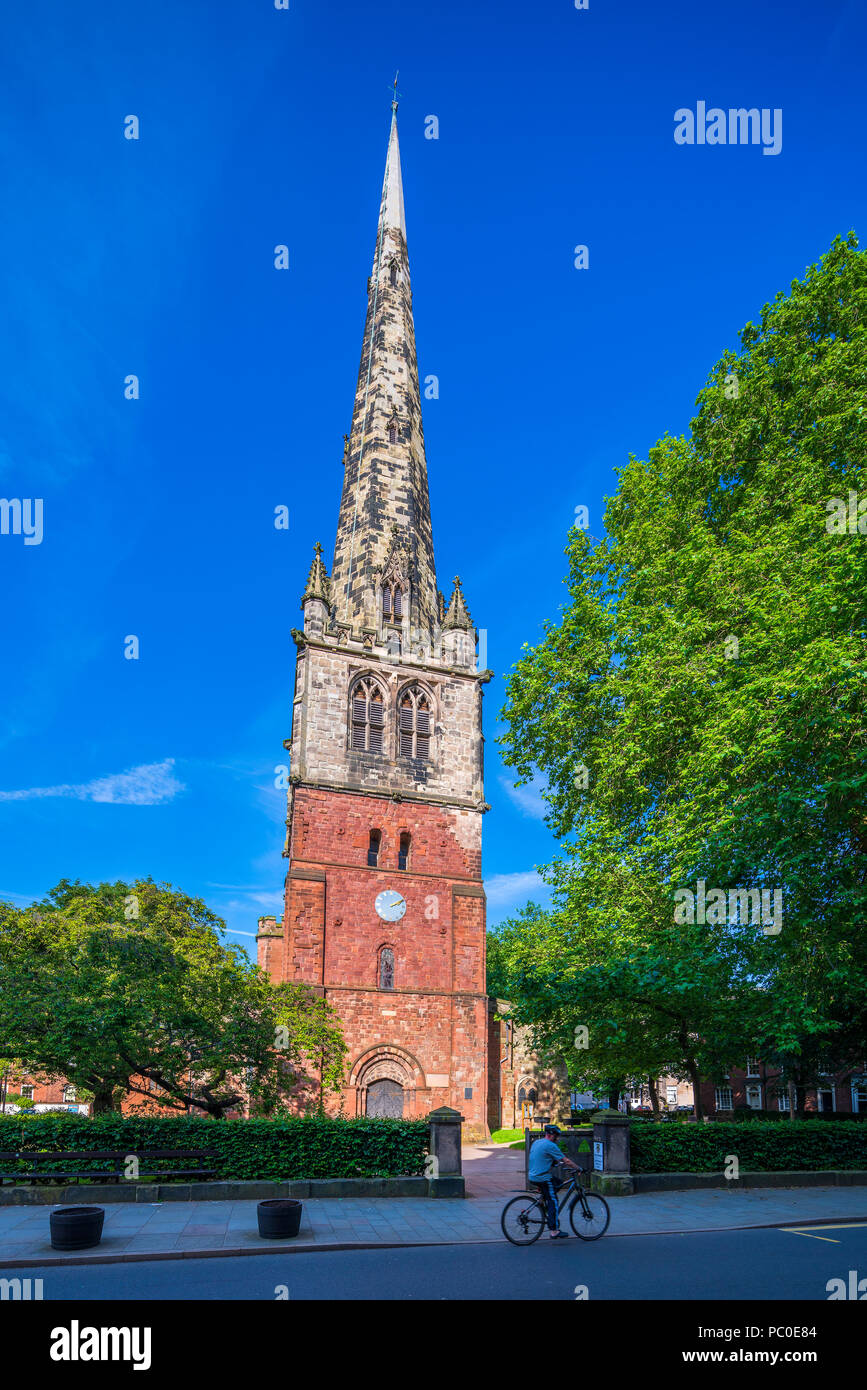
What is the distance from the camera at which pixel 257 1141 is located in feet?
50.8

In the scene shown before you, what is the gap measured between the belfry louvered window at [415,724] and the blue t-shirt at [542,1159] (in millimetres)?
23657

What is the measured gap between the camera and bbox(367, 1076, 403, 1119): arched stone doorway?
3044cm

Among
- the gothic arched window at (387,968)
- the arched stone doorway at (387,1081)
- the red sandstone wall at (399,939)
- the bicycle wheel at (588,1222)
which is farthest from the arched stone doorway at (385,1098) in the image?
the bicycle wheel at (588,1222)

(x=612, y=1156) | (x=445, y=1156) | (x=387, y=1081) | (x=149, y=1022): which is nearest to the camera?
(x=612, y=1156)

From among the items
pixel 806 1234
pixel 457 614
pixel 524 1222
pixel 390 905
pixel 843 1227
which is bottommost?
pixel 843 1227

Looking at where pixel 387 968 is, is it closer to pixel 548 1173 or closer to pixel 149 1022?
pixel 149 1022

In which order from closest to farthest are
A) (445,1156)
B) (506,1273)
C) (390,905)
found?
1. (506,1273)
2. (445,1156)
3. (390,905)

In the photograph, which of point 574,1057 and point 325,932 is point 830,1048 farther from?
point 325,932

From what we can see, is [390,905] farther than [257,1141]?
Yes

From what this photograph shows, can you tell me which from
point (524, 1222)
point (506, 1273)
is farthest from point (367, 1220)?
point (506, 1273)

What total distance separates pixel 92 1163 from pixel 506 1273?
8.29 m

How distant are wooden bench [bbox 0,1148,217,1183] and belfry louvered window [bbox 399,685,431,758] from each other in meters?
20.9

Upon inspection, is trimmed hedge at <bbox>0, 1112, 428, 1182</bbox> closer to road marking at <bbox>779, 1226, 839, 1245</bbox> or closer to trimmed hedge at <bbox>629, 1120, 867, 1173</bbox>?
trimmed hedge at <bbox>629, 1120, 867, 1173</bbox>
